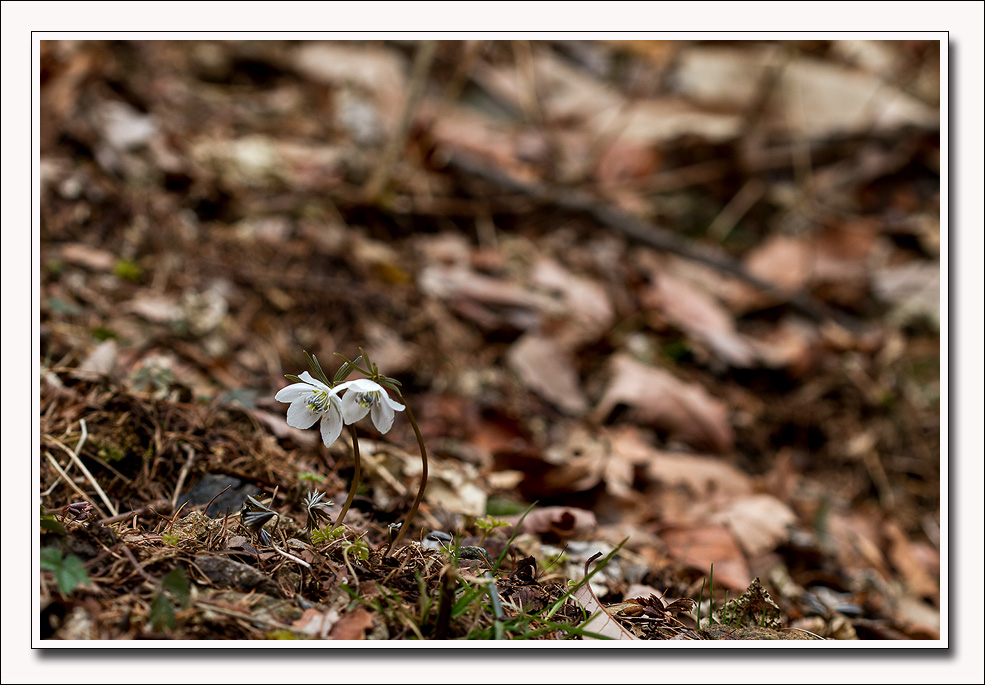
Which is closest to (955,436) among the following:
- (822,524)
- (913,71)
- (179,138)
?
(822,524)

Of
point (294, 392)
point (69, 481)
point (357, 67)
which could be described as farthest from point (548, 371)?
point (357, 67)

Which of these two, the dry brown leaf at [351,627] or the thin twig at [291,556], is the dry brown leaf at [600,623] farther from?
the thin twig at [291,556]

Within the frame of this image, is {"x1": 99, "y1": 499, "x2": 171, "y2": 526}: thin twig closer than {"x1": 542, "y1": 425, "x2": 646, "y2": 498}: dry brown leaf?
Yes

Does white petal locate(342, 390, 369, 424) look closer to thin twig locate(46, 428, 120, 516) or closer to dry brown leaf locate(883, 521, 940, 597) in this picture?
thin twig locate(46, 428, 120, 516)

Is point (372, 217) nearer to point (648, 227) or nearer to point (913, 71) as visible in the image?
point (648, 227)

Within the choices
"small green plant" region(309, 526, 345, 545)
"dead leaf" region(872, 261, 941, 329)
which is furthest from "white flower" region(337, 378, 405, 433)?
"dead leaf" region(872, 261, 941, 329)

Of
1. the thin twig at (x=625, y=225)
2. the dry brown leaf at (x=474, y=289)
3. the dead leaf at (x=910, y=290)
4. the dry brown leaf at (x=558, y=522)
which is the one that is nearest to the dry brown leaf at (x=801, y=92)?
the dead leaf at (x=910, y=290)

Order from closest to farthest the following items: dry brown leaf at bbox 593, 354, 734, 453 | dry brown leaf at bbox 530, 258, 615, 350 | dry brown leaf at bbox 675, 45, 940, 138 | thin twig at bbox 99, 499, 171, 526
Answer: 1. thin twig at bbox 99, 499, 171, 526
2. dry brown leaf at bbox 593, 354, 734, 453
3. dry brown leaf at bbox 530, 258, 615, 350
4. dry brown leaf at bbox 675, 45, 940, 138
